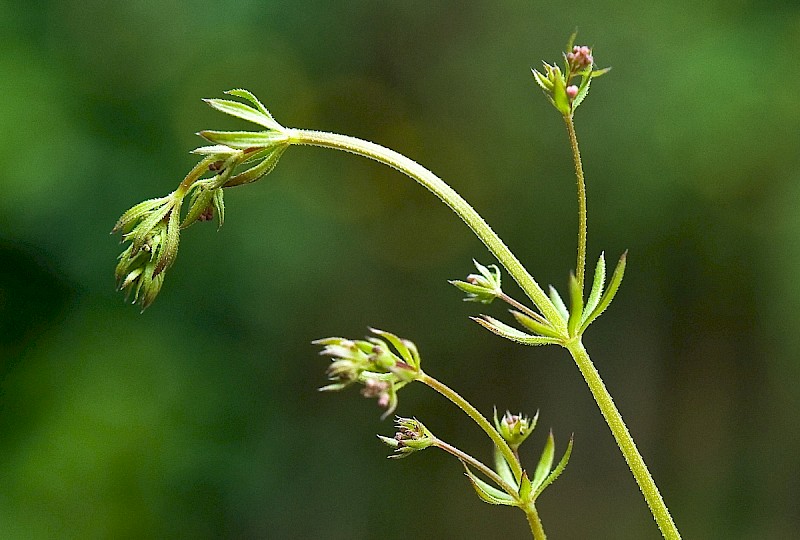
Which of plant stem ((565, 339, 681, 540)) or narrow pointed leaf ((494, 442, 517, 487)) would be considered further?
narrow pointed leaf ((494, 442, 517, 487))

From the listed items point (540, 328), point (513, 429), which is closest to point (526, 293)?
point (540, 328)

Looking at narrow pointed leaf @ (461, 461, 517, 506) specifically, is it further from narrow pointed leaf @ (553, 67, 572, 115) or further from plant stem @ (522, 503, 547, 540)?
narrow pointed leaf @ (553, 67, 572, 115)

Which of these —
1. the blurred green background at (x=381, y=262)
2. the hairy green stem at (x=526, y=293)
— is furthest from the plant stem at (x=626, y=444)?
the blurred green background at (x=381, y=262)

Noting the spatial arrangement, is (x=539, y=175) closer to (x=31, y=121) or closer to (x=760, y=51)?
(x=760, y=51)

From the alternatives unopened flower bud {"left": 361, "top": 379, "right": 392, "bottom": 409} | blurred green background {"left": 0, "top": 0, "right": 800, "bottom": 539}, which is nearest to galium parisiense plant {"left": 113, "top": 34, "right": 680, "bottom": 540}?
unopened flower bud {"left": 361, "top": 379, "right": 392, "bottom": 409}

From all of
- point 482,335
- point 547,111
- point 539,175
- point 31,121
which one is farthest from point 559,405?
point 31,121

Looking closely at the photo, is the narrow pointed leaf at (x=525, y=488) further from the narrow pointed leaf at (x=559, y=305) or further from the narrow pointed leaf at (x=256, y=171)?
the narrow pointed leaf at (x=256, y=171)
